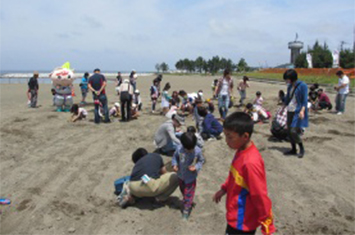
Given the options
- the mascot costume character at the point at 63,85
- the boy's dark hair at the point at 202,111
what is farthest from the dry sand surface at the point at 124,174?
the mascot costume character at the point at 63,85

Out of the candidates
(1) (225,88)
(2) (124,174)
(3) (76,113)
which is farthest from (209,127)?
(3) (76,113)

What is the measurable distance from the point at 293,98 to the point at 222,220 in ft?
10.3

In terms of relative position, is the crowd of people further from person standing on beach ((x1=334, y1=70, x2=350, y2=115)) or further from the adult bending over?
person standing on beach ((x1=334, y1=70, x2=350, y2=115))

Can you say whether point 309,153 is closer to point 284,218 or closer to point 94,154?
point 284,218

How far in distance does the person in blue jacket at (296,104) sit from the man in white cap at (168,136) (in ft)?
7.33

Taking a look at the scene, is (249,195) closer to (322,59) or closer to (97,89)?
(97,89)

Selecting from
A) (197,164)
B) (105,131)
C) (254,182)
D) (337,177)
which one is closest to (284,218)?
(197,164)

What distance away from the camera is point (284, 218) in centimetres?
418

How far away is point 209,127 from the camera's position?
24.9ft

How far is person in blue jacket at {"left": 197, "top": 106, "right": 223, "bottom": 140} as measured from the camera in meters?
7.58

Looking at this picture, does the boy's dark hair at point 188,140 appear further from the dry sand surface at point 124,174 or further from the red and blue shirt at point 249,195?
the red and blue shirt at point 249,195

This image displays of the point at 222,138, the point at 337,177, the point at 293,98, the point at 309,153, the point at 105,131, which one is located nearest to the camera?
the point at 337,177

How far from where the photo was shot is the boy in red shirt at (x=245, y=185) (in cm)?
221

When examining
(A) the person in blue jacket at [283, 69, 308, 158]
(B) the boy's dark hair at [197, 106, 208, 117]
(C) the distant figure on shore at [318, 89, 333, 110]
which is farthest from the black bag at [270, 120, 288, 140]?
(C) the distant figure on shore at [318, 89, 333, 110]
